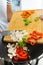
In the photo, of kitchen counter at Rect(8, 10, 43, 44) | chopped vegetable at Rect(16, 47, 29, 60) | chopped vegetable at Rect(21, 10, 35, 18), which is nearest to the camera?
chopped vegetable at Rect(16, 47, 29, 60)

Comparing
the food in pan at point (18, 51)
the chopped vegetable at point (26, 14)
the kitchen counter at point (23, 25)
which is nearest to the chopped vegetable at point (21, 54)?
the food in pan at point (18, 51)

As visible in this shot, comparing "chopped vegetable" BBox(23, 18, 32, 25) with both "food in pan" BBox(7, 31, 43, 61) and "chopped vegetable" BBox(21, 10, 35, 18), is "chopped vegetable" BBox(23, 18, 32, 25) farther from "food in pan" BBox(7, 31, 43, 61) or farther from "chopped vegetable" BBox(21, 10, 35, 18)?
"food in pan" BBox(7, 31, 43, 61)

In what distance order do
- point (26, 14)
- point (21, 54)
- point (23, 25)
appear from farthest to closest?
point (26, 14)
point (23, 25)
point (21, 54)

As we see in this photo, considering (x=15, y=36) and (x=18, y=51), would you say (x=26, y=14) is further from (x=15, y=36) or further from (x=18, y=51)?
(x=18, y=51)

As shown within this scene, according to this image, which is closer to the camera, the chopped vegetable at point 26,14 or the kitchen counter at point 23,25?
the kitchen counter at point 23,25

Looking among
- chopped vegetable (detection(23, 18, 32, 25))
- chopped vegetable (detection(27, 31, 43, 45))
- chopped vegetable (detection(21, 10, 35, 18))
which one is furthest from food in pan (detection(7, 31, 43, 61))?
chopped vegetable (detection(21, 10, 35, 18))

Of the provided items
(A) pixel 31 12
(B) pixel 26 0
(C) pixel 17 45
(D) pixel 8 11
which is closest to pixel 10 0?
(D) pixel 8 11

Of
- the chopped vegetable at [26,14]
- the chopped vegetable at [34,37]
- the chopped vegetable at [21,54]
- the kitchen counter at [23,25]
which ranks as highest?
the chopped vegetable at [26,14]

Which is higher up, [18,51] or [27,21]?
[27,21]

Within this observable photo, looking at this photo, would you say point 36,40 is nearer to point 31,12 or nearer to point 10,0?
point 31,12

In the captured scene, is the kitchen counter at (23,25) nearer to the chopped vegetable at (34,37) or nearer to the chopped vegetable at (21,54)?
the chopped vegetable at (34,37)

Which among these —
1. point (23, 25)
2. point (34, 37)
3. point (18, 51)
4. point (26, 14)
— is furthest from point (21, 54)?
point (26, 14)
